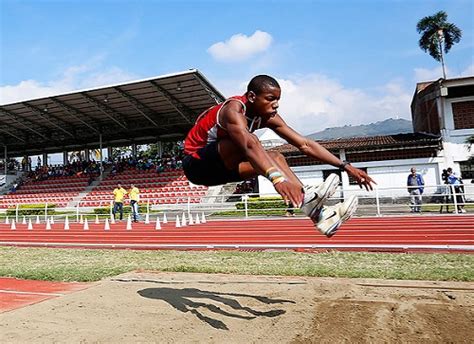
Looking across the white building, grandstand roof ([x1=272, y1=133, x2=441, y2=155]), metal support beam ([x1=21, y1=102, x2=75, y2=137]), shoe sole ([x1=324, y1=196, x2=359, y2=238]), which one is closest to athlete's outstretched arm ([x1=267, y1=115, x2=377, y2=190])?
shoe sole ([x1=324, y1=196, x2=359, y2=238])

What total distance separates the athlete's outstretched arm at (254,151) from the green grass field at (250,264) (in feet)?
Answer: 9.83

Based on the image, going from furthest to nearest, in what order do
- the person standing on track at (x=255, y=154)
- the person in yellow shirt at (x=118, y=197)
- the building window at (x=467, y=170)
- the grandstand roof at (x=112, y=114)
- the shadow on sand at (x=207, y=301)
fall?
the grandstand roof at (x=112, y=114) < the building window at (x=467, y=170) < the person in yellow shirt at (x=118, y=197) < the shadow on sand at (x=207, y=301) < the person standing on track at (x=255, y=154)

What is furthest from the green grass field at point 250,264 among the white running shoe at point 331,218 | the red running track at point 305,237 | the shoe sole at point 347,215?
the white running shoe at point 331,218

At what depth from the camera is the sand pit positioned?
9.54 feet

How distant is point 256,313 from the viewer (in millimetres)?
3529

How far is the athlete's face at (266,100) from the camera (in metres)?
2.87

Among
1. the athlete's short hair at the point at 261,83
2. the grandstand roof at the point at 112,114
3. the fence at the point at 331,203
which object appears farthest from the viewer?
the grandstand roof at the point at 112,114

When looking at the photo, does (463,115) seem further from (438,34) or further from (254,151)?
(254,151)

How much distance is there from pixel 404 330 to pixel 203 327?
151 centimetres

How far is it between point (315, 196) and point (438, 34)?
29.1m

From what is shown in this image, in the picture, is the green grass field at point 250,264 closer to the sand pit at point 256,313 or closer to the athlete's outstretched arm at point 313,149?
the sand pit at point 256,313

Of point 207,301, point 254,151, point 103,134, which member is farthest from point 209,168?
point 103,134

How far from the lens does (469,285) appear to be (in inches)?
167

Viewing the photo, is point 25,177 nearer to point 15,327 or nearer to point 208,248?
point 208,248
